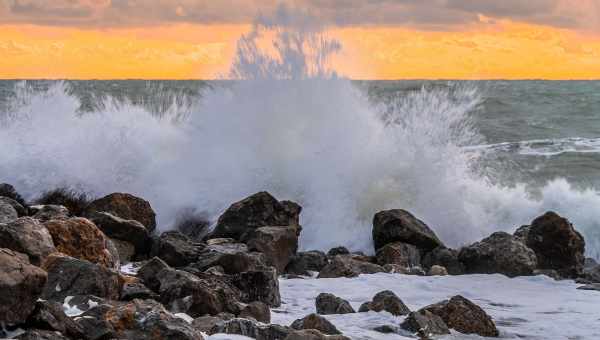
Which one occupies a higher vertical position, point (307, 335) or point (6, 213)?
point (6, 213)

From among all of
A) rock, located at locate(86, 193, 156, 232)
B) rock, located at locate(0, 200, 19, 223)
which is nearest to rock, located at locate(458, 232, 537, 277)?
rock, located at locate(86, 193, 156, 232)

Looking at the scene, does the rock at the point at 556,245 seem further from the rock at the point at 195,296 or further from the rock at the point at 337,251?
the rock at the point at 195,296

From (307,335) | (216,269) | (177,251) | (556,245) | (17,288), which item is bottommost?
(307,335)

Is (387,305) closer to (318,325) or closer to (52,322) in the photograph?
(318,325)

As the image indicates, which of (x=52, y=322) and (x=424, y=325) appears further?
(x=424, y=325)

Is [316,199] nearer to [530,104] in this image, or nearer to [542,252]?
[542,252]

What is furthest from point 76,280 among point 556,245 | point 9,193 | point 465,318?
point 9,193

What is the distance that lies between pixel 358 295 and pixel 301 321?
1.71 m

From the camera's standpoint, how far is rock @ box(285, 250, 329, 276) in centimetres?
867

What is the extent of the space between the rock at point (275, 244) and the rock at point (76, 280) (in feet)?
8.83

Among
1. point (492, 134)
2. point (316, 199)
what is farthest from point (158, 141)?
point (492, 134)

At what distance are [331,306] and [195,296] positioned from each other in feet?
3.79

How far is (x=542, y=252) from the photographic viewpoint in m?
9.30

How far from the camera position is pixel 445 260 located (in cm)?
903
